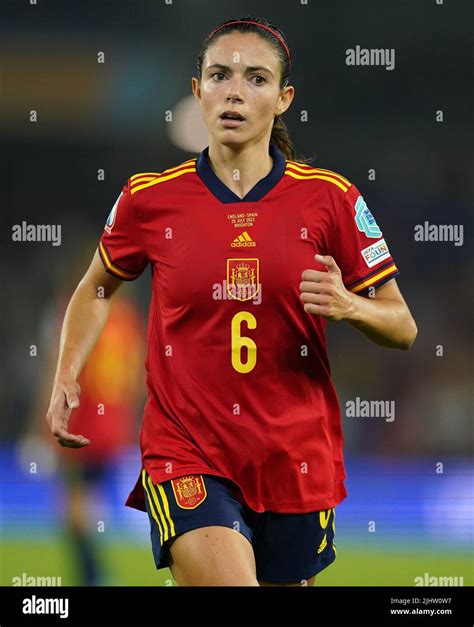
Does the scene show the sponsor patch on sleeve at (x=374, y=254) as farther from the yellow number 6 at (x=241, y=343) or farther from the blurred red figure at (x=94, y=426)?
the blurred red figure at (x=94, y=426)

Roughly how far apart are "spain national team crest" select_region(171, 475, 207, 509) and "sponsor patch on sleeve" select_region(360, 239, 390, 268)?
93cm

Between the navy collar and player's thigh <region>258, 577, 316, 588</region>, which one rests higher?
the navy collar

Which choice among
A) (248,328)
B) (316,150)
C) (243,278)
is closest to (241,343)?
(248,328)

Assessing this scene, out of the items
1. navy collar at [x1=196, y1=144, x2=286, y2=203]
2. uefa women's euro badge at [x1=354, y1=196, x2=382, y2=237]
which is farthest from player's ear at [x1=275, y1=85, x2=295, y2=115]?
uefa women's euro badge at [x1=354, y1=196, x2=382, y2=237]

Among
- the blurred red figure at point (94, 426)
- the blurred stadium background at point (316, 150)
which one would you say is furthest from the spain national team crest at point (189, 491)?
the blurred stadium background at point (316, 150)

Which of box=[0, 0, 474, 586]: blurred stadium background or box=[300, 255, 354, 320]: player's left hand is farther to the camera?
box=[0, 0, 474, 586]: blurred stadium background

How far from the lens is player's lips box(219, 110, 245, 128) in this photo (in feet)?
11.8

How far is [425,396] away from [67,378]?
6.04m

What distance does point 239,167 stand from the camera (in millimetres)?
3701

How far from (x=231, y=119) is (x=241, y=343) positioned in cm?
76

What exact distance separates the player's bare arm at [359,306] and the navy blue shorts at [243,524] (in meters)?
0.64

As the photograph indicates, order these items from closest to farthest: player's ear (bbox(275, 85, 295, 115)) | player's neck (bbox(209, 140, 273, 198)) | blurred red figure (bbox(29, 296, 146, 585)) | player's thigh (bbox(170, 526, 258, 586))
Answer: player's thigh (bbox(170, 526, 258, 586))
player's neck (bbox(209, 140, 273, 198))
player's ear (bbox(275, 85, 295, 115))
blurred red figure (bbox(29, 296, 146, 585))

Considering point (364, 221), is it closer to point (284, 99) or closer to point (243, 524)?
point (284, 99)

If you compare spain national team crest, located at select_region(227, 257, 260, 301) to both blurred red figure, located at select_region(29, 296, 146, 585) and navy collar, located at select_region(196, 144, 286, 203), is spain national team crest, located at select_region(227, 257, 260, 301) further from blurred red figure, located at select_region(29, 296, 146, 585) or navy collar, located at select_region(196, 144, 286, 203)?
blurred red figure, located at select_region(29, 296, 146, 585)
